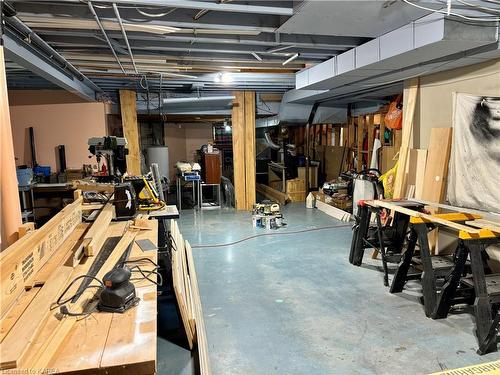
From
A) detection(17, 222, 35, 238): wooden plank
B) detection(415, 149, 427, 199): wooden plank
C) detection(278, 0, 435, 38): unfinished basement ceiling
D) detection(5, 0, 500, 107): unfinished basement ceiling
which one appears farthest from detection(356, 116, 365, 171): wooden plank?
detection(17, 222, 35, 238): wooden plank

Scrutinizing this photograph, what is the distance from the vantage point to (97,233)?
2.09m

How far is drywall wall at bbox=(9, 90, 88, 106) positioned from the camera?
618 centimetres

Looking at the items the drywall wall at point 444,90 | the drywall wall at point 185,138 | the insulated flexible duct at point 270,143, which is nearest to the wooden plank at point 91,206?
the drywall wall at point 444,90

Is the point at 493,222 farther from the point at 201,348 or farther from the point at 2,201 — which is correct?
the point at 2,201

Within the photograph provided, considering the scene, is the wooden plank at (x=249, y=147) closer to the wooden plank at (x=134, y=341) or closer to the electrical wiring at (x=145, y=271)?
the electrical wiring at (x=145, y=271)

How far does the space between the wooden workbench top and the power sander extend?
27 mm

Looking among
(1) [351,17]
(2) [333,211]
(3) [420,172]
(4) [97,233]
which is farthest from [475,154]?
(4) [97,233]

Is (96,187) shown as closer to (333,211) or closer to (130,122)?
(130,122)

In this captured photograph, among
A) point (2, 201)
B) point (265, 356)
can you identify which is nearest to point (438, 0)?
point (265, 356)

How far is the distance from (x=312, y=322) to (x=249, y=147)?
461 centimetres

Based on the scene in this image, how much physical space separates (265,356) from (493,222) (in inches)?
84.7

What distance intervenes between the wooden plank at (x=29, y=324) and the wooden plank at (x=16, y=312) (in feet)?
0.09

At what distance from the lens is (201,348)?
87.0 inches

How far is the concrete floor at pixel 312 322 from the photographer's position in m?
2.28
